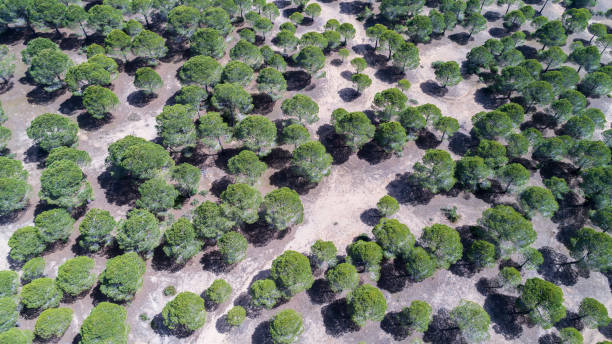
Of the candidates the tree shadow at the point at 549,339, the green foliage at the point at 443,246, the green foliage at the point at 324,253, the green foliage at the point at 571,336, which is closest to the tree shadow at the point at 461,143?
the green foliage at the point at 443,246

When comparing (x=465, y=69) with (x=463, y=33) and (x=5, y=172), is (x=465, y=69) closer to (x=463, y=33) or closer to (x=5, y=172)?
(x=463, y=33)

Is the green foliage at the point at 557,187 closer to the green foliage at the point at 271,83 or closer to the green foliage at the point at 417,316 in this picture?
the green foliage at the point at 417,316

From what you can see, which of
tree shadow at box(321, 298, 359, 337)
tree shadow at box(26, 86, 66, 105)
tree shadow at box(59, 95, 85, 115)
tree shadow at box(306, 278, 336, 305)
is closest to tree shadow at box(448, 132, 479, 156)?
tree shadow at box(306, 278, 336, 305)

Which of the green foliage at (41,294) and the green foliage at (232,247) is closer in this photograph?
the green foliage at (41,294)

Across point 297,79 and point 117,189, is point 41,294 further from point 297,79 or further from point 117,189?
point 297,79

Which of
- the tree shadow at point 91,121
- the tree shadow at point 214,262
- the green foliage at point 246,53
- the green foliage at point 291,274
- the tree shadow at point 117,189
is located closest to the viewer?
the green foliage at point 291,274

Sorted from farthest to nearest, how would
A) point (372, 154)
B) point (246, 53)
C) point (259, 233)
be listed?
point (246, 53) → point (372, 154) → point (259, 233)

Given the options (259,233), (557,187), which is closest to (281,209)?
(259,233)
